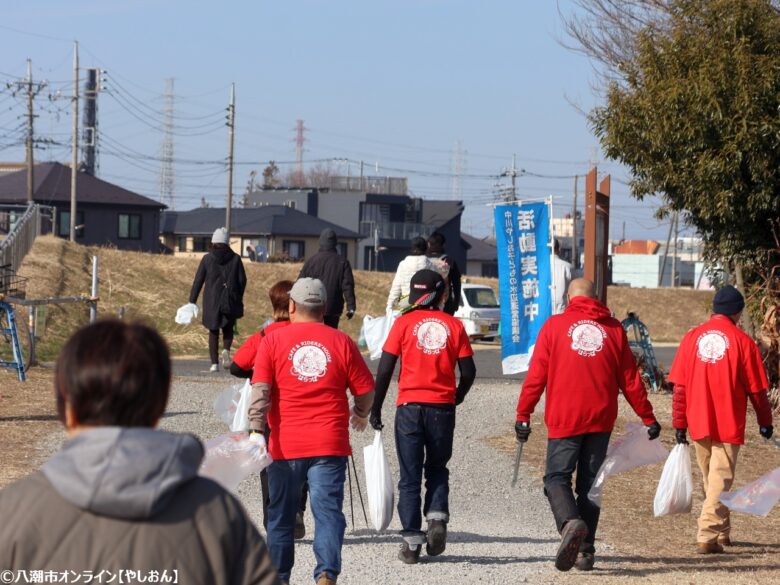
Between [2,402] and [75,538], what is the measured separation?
10432mm

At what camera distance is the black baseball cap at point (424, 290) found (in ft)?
23.1

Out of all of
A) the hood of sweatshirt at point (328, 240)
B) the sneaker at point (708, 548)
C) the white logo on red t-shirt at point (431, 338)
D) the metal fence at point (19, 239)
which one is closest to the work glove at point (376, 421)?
the white logo on red t-shirt at point (431, 338)

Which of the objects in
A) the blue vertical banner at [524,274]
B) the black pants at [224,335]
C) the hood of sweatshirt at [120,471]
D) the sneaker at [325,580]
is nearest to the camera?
the hood of sweatshirt at [120,471]

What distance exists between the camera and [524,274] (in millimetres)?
13438

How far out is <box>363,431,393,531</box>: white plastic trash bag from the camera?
22.9ft

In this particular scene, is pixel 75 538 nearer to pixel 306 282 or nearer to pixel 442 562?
pixel 306 282

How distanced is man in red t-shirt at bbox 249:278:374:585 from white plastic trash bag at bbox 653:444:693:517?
2.61 meters

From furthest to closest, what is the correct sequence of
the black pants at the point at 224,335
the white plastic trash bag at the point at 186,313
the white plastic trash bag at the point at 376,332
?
1. the black pants at the point at 224,335
2. the white plastic trash bag at the point at 186,313
3. the white plastic trash bag at the point at 376,332

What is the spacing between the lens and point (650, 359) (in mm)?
16094

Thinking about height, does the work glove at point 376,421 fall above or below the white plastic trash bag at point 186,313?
below

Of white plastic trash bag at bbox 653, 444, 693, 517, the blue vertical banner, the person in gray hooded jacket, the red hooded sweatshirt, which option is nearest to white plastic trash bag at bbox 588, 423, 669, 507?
white plastic trash bag at bbox 653, 444, 693, 517

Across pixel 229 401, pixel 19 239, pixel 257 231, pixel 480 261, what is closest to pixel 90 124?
pixel 257 231

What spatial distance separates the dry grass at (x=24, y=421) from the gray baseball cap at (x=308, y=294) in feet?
12.7

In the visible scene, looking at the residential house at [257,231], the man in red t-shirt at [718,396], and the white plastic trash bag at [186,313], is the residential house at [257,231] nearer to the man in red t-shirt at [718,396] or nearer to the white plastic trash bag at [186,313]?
the white plastic trash bag at [186,313]
